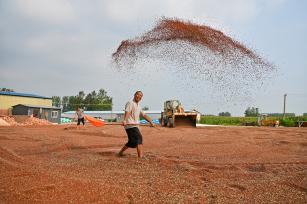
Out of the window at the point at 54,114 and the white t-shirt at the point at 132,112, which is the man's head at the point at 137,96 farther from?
the window at the point at 54,114

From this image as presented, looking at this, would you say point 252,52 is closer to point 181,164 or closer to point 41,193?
point 181,164

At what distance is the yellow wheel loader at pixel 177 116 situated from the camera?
953 inches

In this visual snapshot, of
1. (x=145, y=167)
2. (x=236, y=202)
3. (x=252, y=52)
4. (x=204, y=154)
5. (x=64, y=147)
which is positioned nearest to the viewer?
(x=236, y=202)

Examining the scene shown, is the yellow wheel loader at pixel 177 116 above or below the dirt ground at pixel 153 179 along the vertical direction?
above

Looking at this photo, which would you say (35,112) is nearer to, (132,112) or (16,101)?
(16,101)

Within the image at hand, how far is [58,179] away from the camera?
520 cm

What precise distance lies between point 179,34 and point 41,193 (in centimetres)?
715

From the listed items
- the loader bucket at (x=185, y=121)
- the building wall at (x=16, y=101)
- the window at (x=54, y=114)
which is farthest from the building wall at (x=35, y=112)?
the loader bucket at (x=185, y=121)

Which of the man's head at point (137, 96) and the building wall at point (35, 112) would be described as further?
the building wall at point (35, 112)

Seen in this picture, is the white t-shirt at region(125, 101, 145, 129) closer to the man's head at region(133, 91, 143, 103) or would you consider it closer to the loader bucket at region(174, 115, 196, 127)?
the man's head at region(133, 91, 143, 103)

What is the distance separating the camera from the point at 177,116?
80.5 feet

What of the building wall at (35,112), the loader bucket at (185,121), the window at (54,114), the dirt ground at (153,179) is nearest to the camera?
the dirt ground at (153,179)

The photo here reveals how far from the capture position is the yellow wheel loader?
24.2m

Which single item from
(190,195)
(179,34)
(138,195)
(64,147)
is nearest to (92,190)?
(138,195)
